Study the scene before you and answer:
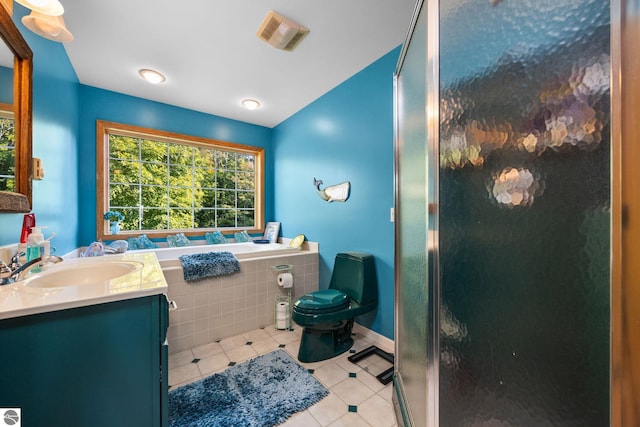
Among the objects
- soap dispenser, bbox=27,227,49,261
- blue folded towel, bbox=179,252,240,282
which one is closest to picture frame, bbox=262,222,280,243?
blue folded towel, bbox=179,252,240,282

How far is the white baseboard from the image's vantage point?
191cm

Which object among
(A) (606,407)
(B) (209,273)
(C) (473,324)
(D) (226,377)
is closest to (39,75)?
(B) (209,273)

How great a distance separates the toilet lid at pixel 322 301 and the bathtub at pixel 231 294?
26.4 inches

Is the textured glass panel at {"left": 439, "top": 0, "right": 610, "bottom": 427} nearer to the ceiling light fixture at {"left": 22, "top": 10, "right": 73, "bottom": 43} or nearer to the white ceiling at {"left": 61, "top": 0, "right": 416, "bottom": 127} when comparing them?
the white ceiling at {"left": 61, "top": 0, "right": 416, "bottom": 127}

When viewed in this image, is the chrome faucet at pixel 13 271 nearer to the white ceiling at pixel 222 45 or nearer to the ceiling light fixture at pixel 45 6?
the ceiling light fixture at pixel 45 6

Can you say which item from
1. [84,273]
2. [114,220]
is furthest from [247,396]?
[114,220]

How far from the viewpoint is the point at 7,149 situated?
1.08m

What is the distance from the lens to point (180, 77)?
89.2 inches

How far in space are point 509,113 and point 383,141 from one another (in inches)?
56.8

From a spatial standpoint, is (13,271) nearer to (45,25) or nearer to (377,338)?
(45,25)

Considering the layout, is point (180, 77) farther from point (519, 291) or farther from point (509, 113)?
point (519, 291)

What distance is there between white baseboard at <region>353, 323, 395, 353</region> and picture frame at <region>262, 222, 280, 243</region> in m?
1.69

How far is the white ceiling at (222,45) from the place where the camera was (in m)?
1.51

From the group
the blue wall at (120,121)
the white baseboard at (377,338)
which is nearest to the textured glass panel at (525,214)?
the white baseboard at (377,338)
